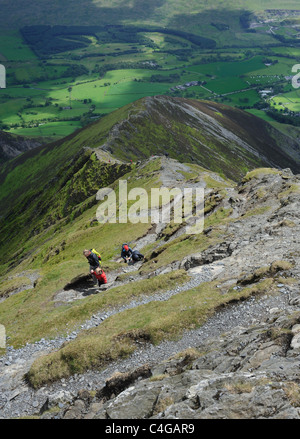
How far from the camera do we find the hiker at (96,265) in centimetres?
3950

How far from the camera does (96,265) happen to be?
41094 millimetres

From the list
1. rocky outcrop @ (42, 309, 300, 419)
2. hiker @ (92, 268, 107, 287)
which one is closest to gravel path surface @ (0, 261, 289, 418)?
rocky outcrop @ (42, 309, 300, 419)

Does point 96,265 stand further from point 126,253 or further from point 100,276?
point 126,253

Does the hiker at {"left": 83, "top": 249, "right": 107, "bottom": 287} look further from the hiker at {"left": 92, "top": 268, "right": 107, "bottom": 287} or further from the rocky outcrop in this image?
the rocky outcrop

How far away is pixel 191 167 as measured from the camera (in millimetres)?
128000

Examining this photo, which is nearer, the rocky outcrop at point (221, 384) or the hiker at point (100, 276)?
the rocky outcrop at point (221, 384)

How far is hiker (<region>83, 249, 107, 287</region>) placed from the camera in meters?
39.5

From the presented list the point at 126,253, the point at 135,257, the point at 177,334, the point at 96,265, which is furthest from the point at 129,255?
the point at 177,334

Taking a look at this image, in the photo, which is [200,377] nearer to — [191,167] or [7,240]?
[191,167]

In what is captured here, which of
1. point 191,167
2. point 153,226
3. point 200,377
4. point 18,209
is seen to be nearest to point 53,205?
point 18,209

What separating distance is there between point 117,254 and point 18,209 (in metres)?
132

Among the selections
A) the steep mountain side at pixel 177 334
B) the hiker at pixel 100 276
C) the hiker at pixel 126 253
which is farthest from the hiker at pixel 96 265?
the hiker at pixel 126 253

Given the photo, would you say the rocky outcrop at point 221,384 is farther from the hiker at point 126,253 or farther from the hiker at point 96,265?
the hiker at point 126,253

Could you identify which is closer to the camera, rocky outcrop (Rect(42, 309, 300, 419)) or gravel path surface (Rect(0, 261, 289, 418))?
rocky outcrop (Rect(42, 309, 300, 419))
